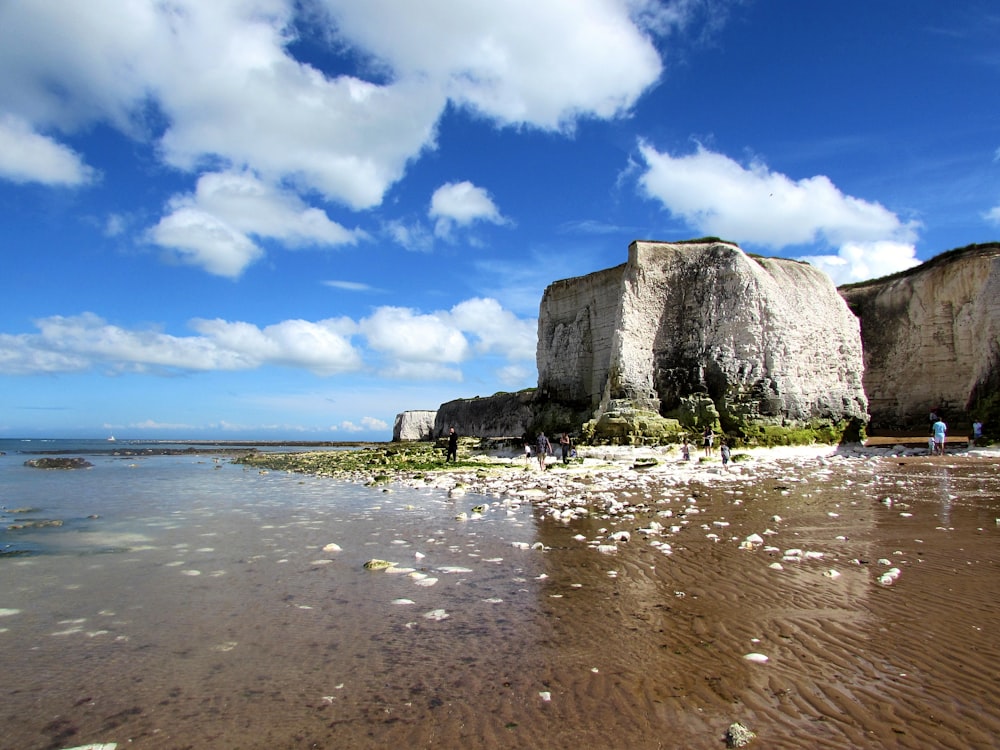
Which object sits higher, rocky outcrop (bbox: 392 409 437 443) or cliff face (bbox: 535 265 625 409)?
cliff face (bbox: 535 265 625 409)

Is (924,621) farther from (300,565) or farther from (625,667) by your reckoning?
(300,565)

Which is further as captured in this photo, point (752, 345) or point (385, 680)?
point (752, 345)

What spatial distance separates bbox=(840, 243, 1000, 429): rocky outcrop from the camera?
3266 cm

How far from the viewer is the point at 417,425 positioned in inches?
3743

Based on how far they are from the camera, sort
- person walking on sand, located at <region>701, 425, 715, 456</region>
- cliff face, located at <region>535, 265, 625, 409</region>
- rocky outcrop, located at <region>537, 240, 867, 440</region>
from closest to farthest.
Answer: person walking on sand, located at <region>701, 425, 715, 456</region>
rocky outcrop, located at <region>537, 240, 867, 440</region>
cliff face, located at <region>535, 265, 625, 409</region>

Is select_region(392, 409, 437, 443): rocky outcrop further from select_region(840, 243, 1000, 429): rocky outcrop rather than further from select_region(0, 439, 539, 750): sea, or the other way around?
select_region(0, 439, 539, 750): sea

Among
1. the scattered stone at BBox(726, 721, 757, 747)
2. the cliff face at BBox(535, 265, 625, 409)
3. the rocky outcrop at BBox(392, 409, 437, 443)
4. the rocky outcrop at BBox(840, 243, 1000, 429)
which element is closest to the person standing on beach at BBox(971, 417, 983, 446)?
the rocky outcrop at BBox(840, 243, 1000, 429)

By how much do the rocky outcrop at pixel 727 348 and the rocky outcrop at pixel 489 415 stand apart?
1367 inches

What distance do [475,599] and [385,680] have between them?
1895mm

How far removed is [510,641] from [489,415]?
240ft

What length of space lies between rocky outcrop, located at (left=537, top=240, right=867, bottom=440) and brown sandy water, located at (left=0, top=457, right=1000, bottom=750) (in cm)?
2163

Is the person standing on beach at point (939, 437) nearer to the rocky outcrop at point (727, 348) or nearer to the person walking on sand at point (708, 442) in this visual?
the rocky outcrop at point (727, 348)

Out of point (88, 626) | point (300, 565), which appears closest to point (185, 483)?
point (300, 565)

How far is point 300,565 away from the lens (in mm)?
7199
